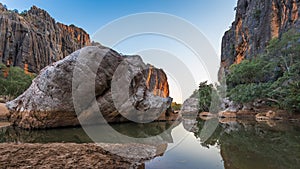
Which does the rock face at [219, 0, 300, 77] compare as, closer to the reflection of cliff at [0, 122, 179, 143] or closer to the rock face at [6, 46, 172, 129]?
the rock face at [6, 46, 172, 129]

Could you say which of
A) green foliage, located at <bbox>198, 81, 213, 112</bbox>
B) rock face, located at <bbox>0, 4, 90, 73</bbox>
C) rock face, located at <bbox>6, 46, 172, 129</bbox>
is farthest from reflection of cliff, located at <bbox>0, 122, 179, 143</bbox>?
rock face, located at <bbox>0, 4, 90, 73</bbox>

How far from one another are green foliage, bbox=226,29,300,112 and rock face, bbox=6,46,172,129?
1424 cm

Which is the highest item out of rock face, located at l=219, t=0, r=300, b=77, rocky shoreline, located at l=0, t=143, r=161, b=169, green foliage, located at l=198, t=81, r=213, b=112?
rock face, located at l=219, t=0, r=300, b=77

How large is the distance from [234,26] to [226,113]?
106 ft

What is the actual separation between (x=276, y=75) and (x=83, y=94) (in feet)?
87.1

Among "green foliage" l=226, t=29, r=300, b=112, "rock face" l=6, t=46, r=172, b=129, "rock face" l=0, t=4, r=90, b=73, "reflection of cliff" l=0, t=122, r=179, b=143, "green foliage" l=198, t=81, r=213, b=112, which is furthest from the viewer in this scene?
"rock face" l=0, t=4, r=90, b=73

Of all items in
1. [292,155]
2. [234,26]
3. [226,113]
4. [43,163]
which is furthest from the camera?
[234,26]

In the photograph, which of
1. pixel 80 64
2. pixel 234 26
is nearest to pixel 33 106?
pixel 80 64

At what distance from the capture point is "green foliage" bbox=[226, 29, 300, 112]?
17938mm

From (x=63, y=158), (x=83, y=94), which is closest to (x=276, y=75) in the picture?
(x=83, y=94)

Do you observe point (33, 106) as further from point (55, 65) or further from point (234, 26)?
point (234, 26)

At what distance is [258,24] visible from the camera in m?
36.5

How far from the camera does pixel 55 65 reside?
30.9 feet

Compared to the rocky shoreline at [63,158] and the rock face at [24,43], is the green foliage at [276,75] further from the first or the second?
the rock face at [24,43]
